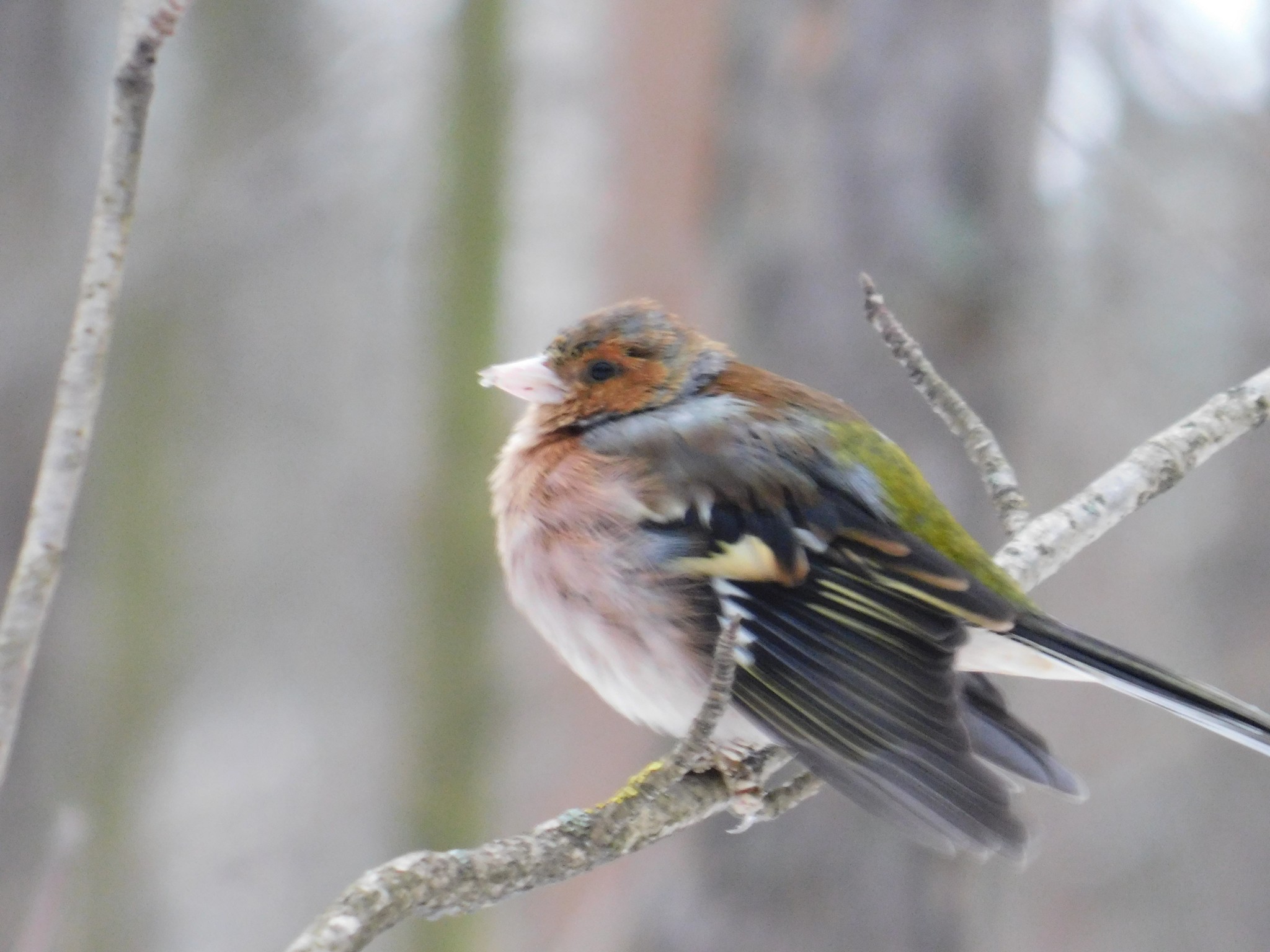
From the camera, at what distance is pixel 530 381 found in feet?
8.57

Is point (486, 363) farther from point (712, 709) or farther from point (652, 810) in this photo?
point (712, 709)

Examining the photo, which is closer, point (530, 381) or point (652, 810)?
point (652, 810)

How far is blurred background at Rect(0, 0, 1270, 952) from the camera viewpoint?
3818 mm

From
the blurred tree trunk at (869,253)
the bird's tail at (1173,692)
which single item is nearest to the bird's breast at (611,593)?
the bird's tail at (1173,692)

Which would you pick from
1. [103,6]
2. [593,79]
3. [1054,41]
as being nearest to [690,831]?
[1054,41]

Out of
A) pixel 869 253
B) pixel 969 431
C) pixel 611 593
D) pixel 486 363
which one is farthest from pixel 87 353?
pixel 486 363

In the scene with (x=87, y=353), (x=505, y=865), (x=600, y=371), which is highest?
(x=600, y=371)

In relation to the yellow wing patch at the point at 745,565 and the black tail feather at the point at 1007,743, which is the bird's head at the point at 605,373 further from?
the black tail feather at the point at 1007,743

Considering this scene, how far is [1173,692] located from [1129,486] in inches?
20.4

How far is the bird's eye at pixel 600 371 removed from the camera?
104 inches

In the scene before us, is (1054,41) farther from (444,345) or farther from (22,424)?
(22,424)

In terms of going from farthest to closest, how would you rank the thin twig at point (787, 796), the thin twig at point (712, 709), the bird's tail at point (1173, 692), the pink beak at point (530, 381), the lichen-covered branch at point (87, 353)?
1. the pink beak at point (530, 381)
2. the thin twig at point (787, 796)
3. the bird's tail at point (1173, 692)
4. the thin twig at point (712, 709)
5. the lichen-covered branch at point (87, 353)

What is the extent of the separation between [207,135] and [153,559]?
1.68m

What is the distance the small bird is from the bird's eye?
0.16 meters
